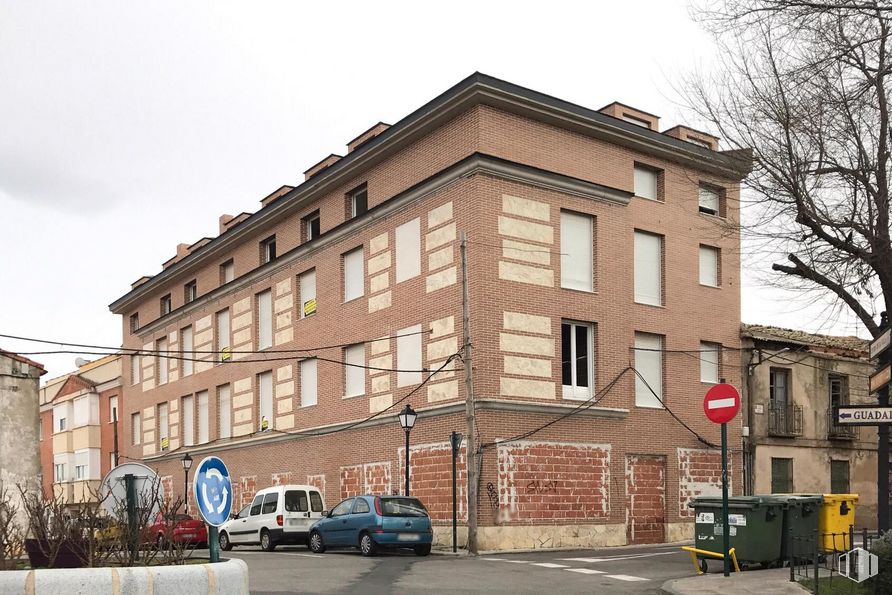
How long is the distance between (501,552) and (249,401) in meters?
15.0

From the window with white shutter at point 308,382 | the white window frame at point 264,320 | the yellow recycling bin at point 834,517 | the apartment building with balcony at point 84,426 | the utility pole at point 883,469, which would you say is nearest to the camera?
the utility pole at point 883,469

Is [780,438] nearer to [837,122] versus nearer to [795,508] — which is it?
[795,508]

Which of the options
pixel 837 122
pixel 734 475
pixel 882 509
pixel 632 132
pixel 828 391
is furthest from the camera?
pixel 828 391

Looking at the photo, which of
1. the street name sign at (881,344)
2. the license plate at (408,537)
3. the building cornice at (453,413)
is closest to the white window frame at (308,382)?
the building cornice at (453,413)

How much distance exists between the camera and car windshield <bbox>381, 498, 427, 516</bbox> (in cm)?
2114

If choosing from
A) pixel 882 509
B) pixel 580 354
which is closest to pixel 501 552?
pixel 580 354

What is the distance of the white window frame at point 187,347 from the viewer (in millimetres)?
40656

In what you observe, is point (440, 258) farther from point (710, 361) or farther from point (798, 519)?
point (798, 519)

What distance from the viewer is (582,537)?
25188 millimetres

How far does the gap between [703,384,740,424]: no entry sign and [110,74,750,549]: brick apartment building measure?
302 inches

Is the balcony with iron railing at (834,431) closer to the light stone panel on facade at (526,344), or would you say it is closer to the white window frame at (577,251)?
the white window frame at (577,251)

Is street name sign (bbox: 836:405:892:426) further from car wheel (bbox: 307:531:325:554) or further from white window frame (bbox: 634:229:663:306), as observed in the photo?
white window frame (bbox: 634:229:663:306)

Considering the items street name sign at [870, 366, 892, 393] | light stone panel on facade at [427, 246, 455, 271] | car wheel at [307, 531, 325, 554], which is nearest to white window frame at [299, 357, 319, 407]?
light stone panel on facade at [427, 246, 455, 271]

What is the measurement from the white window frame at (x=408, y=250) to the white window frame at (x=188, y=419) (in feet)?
53.3
